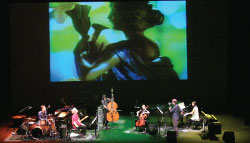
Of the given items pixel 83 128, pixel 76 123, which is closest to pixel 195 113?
pixel 83 128

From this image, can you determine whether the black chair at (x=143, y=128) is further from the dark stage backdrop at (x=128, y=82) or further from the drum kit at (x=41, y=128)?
the dark stage backdrop at (x=128, y=82)

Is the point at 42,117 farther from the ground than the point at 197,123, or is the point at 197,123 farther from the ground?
the point at 42,117

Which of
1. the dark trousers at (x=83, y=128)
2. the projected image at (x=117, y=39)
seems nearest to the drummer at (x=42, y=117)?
the dark trousers at (x=83, y=128)

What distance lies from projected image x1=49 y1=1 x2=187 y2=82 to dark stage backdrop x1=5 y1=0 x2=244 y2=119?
1.74 ft

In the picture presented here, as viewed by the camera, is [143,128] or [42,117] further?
[143,128]

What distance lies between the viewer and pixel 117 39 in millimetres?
16125

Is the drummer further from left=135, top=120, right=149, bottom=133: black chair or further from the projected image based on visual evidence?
the projected image

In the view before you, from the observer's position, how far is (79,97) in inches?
656

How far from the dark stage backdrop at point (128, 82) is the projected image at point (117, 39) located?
530 mm

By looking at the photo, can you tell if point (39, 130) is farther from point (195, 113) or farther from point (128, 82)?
point (128, 82)

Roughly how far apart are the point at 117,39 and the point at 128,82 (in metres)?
2.03

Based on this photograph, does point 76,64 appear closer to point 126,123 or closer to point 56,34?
point 56,34

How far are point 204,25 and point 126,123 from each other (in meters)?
5.88

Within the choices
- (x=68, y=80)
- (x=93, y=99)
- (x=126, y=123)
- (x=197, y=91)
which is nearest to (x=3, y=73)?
(x=68, y=80)
